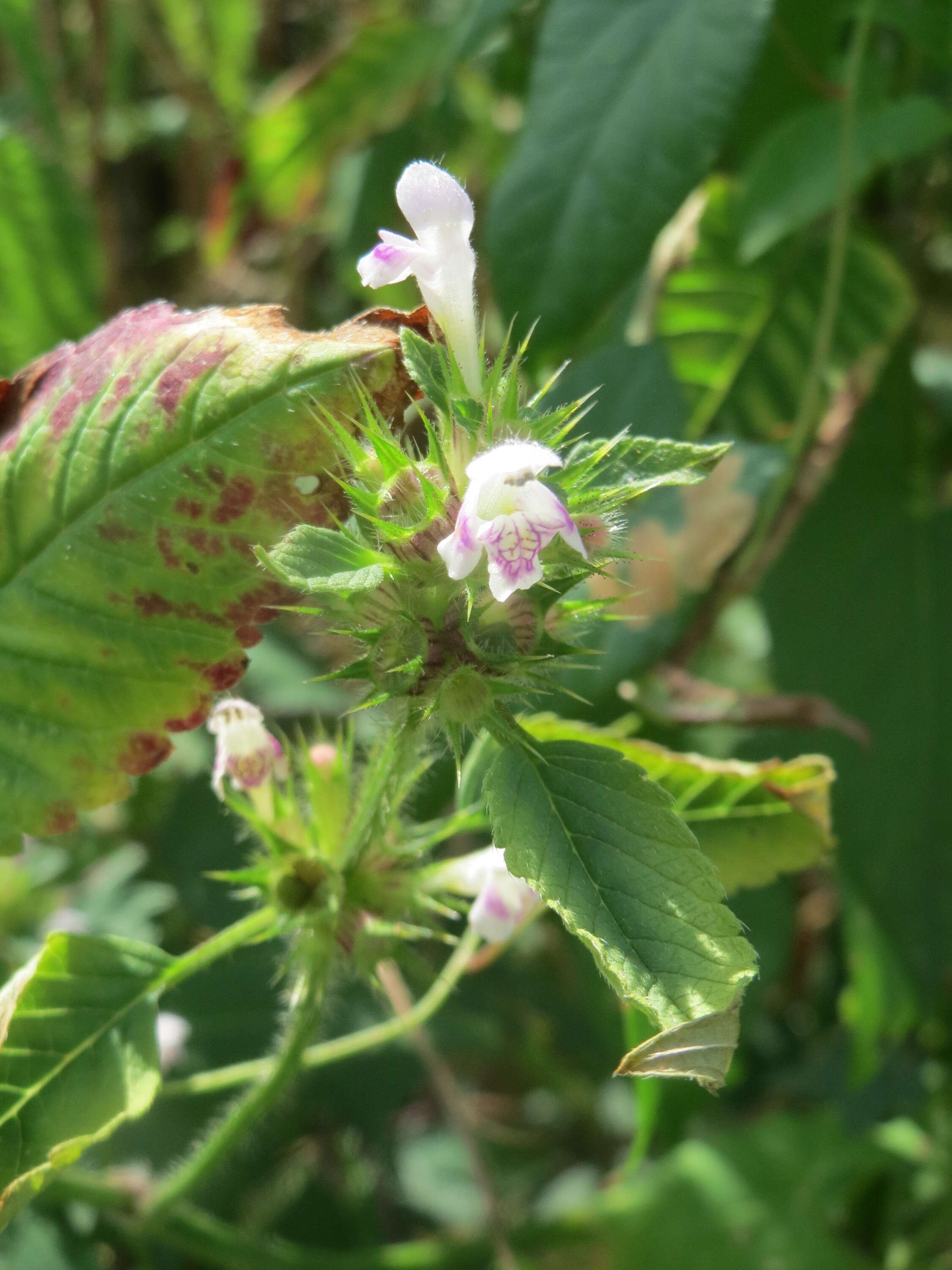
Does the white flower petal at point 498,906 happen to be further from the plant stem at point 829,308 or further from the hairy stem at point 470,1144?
the plant stem at point 829,308

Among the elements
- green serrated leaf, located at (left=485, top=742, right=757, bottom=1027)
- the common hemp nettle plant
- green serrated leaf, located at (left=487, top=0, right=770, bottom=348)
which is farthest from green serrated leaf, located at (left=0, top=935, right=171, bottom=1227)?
green serrated leaf, located at (left=487, top=0, right=770, bottom=348)

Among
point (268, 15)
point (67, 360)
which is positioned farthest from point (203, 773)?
point (268, 15)

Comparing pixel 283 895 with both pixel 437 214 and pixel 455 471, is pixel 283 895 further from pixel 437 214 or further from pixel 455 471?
pixel 437 214

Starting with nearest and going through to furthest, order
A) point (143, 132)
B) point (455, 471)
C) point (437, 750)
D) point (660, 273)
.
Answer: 1. point (455, 471)
2. point (437, 750)
3. point (660, 273)
4. point (143, 132)

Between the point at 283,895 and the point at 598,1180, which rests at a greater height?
the point at 283,895

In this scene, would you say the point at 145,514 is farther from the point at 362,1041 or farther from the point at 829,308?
the point at 829,308

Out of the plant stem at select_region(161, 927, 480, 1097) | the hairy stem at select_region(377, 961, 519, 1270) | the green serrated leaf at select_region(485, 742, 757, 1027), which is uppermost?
the green serrated leaf at select_region(485, 742, 757, 1027)

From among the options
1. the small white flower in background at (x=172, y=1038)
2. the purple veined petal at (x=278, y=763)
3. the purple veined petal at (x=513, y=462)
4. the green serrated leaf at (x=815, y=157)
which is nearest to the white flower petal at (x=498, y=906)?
the purple veined petal at (x=278, y=763)

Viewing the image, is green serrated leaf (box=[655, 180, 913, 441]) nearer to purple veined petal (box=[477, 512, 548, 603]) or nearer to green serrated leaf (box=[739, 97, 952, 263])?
green serrated leaf (box=[739, 97, 952, 263])
